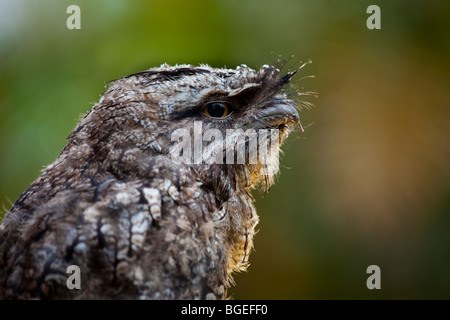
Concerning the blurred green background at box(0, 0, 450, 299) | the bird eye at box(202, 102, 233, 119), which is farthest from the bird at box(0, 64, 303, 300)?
the blurred green background at box(0, 0, 450, 299)

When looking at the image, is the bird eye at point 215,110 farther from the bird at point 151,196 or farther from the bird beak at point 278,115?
the bird beak at point 278,115

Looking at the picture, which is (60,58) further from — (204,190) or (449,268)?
(449,268)

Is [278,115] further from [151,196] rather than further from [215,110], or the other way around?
[151,196]

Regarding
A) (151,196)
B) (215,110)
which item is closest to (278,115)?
(215,110)

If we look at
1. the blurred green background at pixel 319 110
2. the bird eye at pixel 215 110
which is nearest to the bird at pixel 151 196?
the bird eye at pixel 215 110

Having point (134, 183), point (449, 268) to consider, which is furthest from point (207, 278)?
point (449, 268)

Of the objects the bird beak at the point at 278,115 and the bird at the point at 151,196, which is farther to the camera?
the bird beak at the point at 278,115
